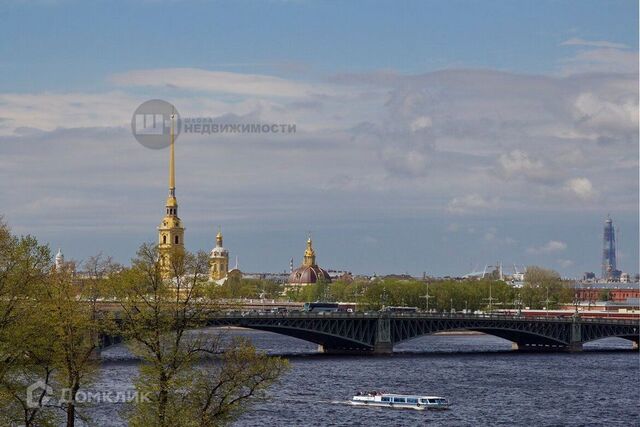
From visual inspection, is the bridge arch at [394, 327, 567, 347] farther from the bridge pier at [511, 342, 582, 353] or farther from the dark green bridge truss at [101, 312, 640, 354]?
the bridge pier at [511, 342, 582, 353]

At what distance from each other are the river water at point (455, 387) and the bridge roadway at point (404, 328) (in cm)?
235

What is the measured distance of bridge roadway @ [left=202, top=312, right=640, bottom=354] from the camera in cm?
11794

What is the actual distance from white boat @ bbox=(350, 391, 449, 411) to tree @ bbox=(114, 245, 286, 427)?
39.6m

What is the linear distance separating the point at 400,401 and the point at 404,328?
155ft

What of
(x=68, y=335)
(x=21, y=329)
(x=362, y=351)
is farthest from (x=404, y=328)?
(x=21, y=329)

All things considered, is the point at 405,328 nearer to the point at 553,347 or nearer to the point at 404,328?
the point at 404,328

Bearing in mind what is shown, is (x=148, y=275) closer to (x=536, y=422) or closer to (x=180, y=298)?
(x=180, y=298)

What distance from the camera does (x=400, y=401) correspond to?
8431cm

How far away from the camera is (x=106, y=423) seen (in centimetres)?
6644

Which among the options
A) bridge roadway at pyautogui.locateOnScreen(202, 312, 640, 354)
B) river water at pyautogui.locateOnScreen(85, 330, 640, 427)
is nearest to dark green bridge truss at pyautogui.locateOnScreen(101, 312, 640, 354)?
bridge roadway at pyautogui.locateOnScreen(202, 312, 640, 354)

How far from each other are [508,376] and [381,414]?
27895 millimetres

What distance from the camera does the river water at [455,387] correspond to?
249 ft

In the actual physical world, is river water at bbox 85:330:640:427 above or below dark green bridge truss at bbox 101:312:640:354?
below

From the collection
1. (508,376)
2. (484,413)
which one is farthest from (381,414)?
(508,376)
